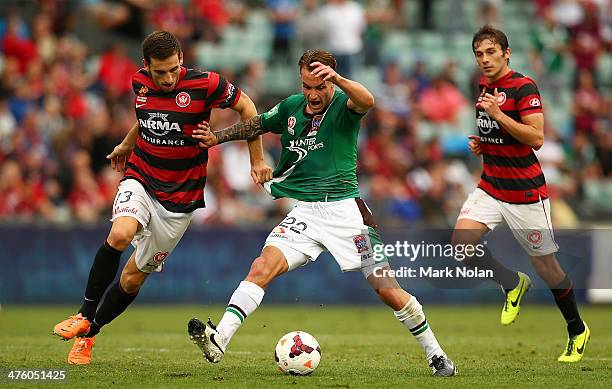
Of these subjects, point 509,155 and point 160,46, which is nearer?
point 160,46

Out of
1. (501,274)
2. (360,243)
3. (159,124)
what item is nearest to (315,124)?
(360,243)

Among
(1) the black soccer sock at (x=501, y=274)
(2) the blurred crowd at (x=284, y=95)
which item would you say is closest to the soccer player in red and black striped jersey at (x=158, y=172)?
(1) the black soccer sock at (x=501, y=274)

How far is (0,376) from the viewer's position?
28.9ft

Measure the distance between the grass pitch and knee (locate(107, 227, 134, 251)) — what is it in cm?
108

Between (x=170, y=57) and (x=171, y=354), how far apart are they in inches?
125

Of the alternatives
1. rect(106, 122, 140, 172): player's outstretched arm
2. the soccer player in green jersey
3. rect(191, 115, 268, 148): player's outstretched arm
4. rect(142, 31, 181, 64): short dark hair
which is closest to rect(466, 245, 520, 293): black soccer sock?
the soccer player in green jersey

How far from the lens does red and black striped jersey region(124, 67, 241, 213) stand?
9750 millimetres

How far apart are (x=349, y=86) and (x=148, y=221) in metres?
2.33

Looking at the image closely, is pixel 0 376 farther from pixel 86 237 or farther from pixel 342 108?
pixel 86 237

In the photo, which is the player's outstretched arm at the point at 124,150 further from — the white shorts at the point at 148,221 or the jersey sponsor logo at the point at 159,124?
the white shorts at the point at 148,221

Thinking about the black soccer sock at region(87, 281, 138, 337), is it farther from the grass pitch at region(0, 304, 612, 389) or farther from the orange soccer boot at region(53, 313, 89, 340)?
the orange soccer boot at region(53, 313, 89, 340)

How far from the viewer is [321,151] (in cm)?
936

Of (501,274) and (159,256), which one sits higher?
(159,256)

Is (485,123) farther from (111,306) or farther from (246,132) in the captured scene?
(111,306)
